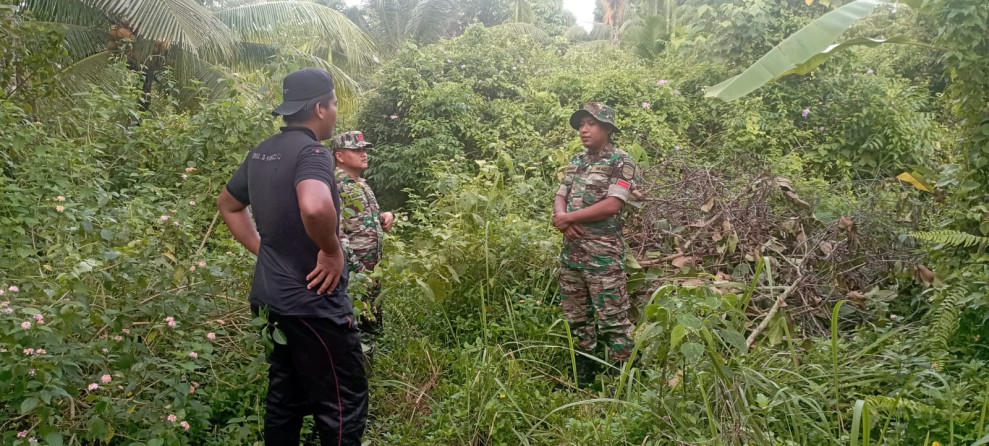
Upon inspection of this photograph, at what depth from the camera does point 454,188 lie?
5602 mm

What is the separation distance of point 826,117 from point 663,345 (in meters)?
6.11

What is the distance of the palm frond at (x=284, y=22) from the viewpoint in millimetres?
13805

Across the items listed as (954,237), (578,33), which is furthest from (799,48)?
(578,33)

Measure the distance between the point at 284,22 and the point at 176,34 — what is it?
156 inches

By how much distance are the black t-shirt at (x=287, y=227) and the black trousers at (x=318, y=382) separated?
0.07 m

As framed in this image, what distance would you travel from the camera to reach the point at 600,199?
4352mm

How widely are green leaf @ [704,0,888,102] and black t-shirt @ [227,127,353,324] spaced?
1.98 m

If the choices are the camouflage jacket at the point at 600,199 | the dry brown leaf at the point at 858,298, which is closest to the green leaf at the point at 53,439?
the camouflage jacket at the point at 600,199

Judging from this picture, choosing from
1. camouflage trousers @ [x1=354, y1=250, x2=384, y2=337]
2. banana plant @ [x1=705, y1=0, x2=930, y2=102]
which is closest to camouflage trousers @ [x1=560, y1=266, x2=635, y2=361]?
camouflage trousers @ [x1=354, y1=250, x2=384, y2=337]

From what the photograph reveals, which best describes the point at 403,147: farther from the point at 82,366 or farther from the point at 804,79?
the point at 82,366

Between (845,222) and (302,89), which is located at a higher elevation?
(302,89)

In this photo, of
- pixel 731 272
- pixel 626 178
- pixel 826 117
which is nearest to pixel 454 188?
pixel 626 178

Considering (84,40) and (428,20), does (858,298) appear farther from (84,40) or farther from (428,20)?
(428,20)

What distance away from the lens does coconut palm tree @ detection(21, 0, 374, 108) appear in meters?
10.1
